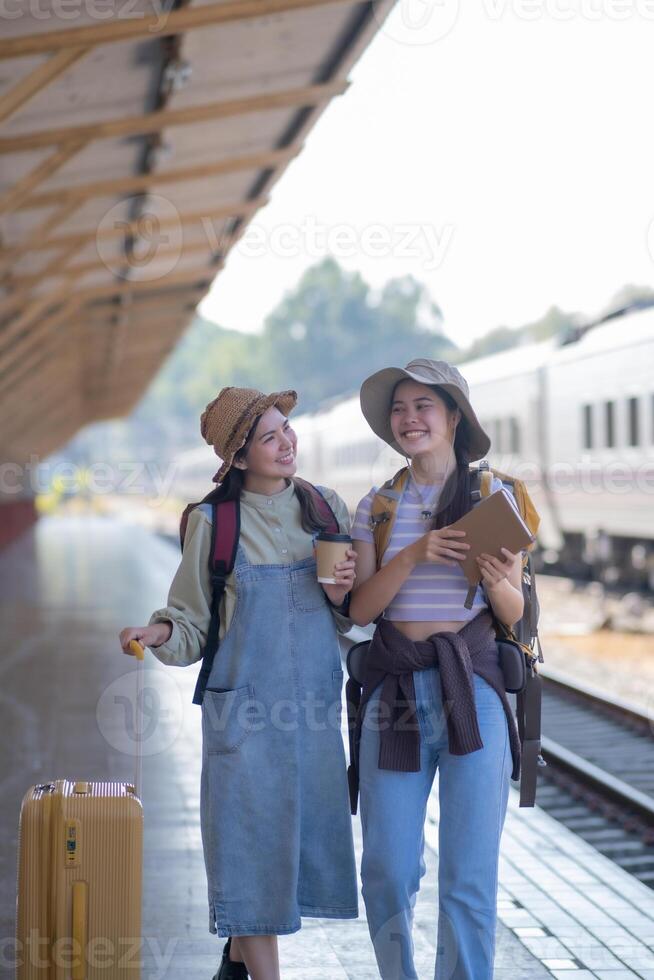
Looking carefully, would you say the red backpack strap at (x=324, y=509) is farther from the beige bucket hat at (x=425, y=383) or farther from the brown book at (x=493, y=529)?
the brown book at (x=493, y=529)

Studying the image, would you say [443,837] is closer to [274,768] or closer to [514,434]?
[274,768]

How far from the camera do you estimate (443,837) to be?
3.50 metres

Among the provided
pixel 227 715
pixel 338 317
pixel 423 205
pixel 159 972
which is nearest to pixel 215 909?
pixel 227 715

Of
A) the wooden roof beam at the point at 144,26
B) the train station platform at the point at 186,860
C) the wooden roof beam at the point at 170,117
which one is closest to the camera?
the train station platform at the point at 186,860

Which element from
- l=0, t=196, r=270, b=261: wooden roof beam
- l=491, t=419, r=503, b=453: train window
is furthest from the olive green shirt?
l=491, t=419, r=503, b=453: train window

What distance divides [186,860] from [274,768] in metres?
2.23

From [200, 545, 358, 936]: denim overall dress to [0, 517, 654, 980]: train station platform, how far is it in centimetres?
76

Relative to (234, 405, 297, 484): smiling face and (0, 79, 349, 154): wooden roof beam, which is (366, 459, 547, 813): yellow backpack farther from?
(0, 79, 349, 154): wooden roof beam

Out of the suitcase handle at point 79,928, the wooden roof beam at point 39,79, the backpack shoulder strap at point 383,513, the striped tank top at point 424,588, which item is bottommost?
the suitcase handle at point 79,928

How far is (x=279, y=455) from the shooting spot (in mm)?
3773

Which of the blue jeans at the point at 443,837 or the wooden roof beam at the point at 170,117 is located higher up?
the wooden roof beam at the point at 170,117

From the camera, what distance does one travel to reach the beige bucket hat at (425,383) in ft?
11.8

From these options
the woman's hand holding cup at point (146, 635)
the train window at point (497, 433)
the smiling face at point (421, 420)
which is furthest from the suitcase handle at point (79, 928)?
the train window at point (497, 433)

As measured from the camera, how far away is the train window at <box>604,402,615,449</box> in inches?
655
